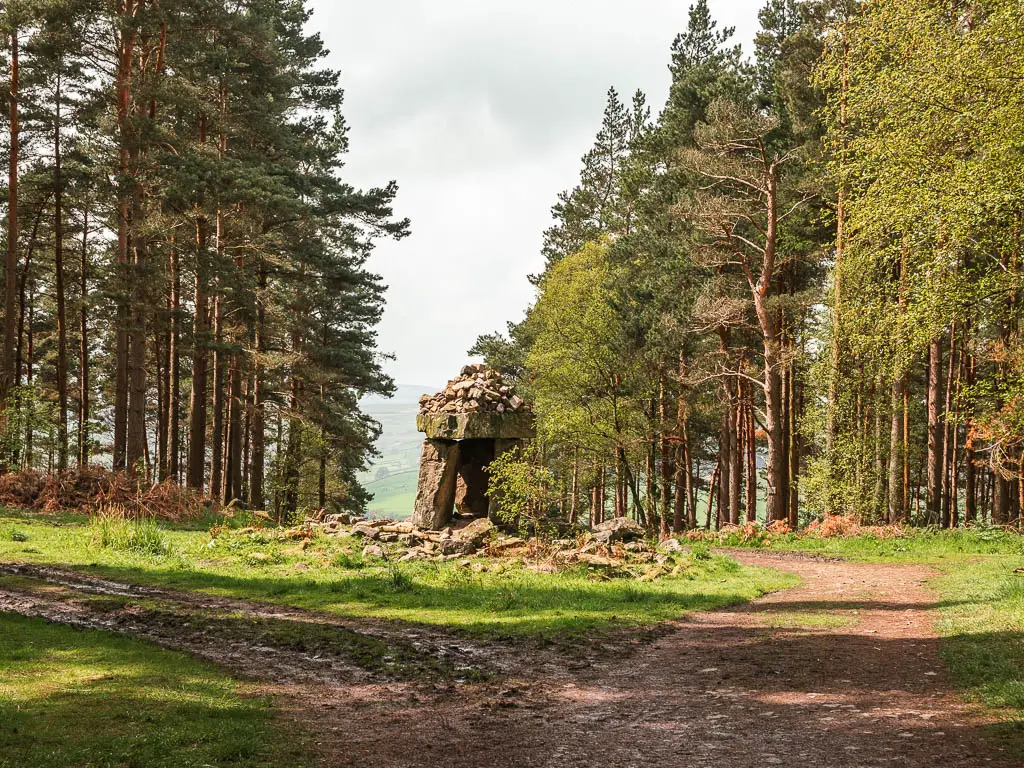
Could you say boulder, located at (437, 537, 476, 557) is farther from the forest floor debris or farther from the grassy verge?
the grassy verge

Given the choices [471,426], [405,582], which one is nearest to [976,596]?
[405,582]

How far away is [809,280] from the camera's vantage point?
26.4 meters

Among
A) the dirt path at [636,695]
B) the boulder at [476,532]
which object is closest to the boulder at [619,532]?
the boulder at [476,532]

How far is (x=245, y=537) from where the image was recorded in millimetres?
15953

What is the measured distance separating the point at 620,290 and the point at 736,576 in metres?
Answer: 14.4

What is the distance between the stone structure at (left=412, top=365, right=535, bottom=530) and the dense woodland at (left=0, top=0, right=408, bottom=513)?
24.7 ft

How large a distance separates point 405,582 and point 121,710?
6.69 meters

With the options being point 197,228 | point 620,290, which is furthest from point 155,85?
point 620,290

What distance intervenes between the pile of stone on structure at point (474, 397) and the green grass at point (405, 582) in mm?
4503

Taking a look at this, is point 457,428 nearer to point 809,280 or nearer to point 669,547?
point 669,547

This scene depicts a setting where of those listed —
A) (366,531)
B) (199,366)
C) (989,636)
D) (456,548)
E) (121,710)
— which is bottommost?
(456,548)

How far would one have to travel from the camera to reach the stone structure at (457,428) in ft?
59.0

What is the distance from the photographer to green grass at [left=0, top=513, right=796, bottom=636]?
396 inches

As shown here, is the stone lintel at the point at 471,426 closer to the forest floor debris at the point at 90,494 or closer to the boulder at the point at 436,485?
the boulder at the point at 436,485
